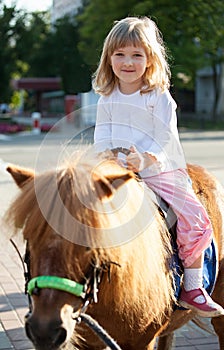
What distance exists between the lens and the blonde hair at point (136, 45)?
3.08 meters

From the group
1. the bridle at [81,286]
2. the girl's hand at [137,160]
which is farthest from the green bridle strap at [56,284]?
the girl's hand at [137,160]

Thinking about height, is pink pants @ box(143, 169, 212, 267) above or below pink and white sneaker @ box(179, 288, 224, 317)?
above

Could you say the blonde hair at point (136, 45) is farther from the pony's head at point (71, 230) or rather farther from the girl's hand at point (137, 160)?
the pony's head at point (71, 230)

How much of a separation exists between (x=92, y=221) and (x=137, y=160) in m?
0.63

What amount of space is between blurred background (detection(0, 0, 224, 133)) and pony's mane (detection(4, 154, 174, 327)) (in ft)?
2.35

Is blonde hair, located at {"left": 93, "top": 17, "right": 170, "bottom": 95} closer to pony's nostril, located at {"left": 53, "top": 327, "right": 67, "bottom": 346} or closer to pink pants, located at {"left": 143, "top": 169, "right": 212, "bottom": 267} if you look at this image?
pink pants, located at {"left": 143, "top": 169, "right": 212, "bottom": 267}

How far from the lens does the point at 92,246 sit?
7.39 feet

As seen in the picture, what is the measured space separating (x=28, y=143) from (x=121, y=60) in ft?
64.9

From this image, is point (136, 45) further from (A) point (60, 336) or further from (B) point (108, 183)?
(A) point (60, 336)

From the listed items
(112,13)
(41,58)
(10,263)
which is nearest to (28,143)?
(112,13)

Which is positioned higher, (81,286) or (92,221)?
(92,221)

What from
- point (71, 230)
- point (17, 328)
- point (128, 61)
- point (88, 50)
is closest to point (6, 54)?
point (88, 50)

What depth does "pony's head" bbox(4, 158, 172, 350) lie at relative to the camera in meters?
2.17

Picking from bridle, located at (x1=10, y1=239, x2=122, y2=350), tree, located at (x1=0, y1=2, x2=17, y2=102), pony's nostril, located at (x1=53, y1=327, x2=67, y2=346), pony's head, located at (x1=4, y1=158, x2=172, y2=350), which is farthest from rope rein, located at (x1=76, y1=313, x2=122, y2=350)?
tree, located at (x1=0, y1=2, x2=17, y2=102)
